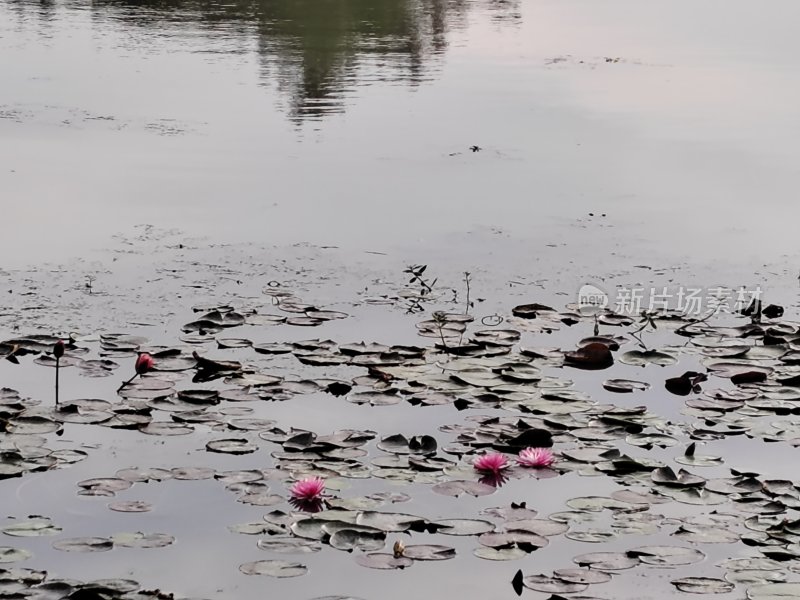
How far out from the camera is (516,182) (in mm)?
6715

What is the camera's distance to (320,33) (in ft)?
41.7

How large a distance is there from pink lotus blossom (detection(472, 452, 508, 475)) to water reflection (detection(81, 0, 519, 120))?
5.57m

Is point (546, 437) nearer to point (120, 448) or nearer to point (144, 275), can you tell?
point (120, 448)

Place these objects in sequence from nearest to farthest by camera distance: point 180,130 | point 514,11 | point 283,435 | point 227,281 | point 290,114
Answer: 1. point 283,435
2. point 227,281
3. point 180,130
4. point 290,114
5. point 514,11

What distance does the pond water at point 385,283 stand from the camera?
2.89 metres

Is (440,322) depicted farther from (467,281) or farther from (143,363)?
(143,363)

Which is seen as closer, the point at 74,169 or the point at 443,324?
the point at 443,324

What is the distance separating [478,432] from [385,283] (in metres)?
1.48

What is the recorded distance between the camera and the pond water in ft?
9.48

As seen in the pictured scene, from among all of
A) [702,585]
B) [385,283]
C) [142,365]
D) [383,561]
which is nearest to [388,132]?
[385,283]

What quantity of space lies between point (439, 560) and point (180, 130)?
18.3ft

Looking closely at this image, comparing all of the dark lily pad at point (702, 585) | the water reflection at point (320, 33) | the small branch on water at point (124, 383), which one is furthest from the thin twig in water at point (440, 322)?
the water reflection at point (320, 33)

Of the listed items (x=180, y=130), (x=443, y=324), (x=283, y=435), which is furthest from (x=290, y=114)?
(x=283, y=435)

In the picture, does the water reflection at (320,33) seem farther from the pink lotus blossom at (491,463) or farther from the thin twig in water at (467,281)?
the pink lotus blossom at (491,463)
